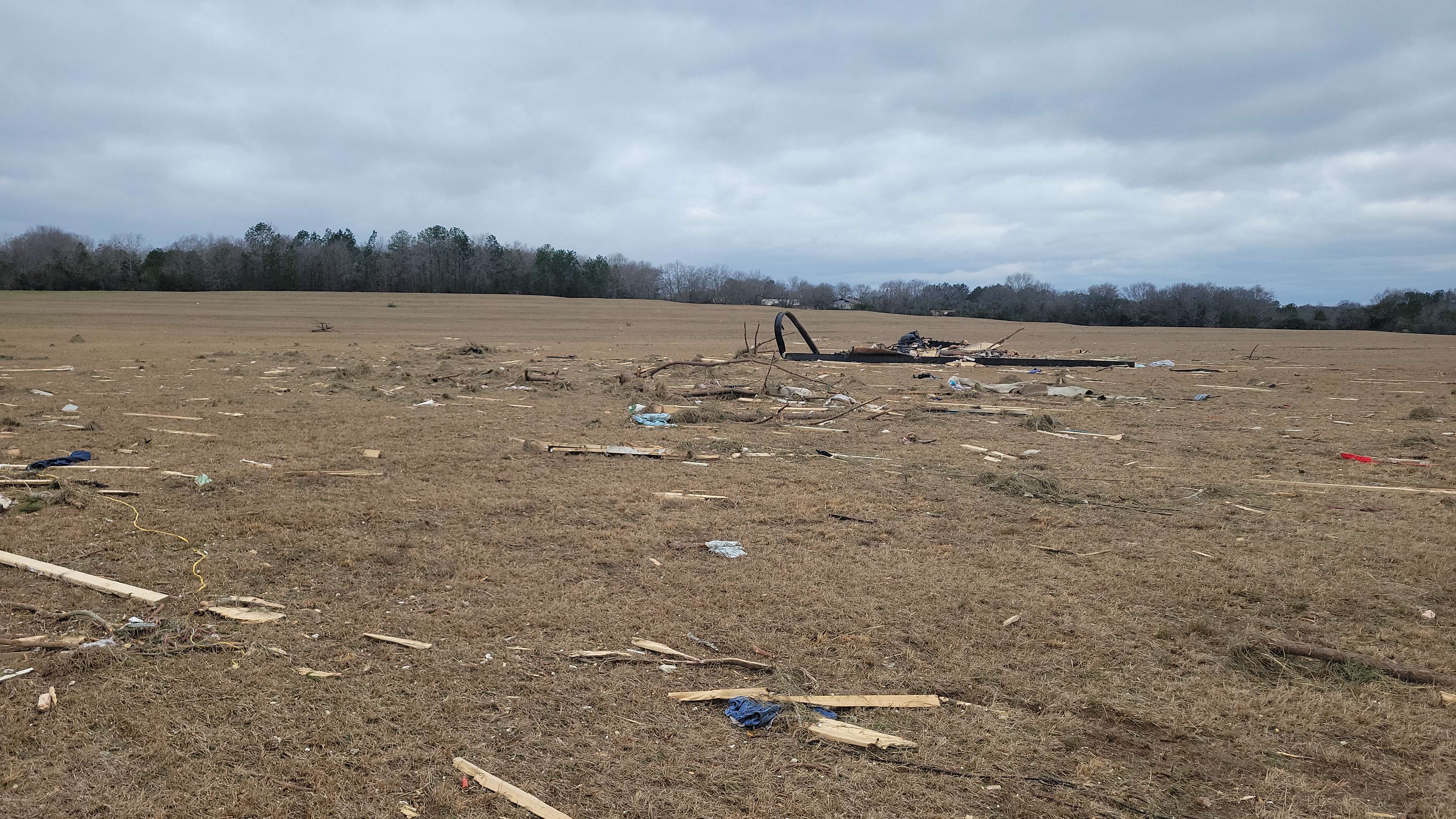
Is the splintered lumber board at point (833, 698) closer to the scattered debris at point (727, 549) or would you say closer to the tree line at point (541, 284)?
the scattered debris at point (727, 549)

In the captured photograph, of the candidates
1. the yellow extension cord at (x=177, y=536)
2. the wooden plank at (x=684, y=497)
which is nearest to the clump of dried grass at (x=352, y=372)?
the yellow extension cord at (x=177, y=536)

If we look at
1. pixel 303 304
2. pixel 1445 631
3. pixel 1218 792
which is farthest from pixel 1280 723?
pixel 303 304

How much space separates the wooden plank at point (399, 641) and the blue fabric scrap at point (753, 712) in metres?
1.77

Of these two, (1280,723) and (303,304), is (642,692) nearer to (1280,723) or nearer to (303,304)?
(1280,723)

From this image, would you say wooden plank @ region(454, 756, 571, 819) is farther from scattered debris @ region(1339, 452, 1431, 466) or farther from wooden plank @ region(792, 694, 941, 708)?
scattered debris @ region(1339, 452, 1431, 466)

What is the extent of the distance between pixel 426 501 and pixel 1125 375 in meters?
20.4

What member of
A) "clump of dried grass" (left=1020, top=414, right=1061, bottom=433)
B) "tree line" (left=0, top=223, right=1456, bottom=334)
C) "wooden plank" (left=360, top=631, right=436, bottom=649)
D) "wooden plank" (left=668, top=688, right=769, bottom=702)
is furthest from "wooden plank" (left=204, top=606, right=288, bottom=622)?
"tree line" (left=0, top=223, right=1456, bottom=334)

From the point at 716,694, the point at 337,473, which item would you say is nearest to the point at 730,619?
the point at 716,694

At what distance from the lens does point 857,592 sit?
5223mm

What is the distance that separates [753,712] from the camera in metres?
3.65

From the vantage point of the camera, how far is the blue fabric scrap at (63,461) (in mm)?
8016

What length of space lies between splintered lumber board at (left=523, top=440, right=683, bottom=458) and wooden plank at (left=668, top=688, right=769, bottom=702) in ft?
18.9

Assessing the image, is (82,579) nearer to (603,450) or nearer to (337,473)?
(337,473)

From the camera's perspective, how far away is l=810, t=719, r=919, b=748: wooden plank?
342 centimetres
